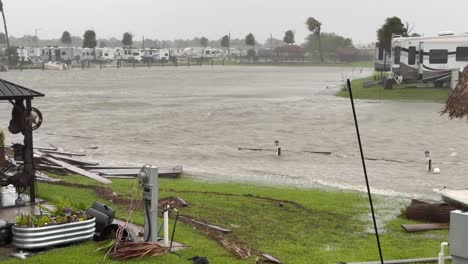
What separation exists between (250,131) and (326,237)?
20052 millimetres

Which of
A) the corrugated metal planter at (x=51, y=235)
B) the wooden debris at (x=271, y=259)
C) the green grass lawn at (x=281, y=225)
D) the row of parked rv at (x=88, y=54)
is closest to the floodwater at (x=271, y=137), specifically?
the green grass lawn at (x=281, y=225)

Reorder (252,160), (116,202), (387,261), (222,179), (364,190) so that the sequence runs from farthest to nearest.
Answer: (252,160) < (222,179) < (364,190) < (116,202) < (387,261)

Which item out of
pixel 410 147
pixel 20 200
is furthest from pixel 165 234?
pixel 410 147

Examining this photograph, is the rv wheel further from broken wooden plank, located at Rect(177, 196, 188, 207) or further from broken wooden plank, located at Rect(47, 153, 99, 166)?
broken wooden plank, located at Rect(177, 196, 188, 207)

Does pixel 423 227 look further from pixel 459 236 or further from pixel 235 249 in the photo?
pixel 459 236

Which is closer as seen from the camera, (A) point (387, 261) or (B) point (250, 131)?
(A) point (387, 261)

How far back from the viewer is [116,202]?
46.6ft

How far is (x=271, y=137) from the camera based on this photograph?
29641 mm

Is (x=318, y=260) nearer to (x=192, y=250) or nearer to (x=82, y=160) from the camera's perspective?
(x=192, y=250)

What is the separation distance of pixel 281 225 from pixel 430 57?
39299mm

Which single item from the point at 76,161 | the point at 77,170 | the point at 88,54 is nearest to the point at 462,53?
the point at 76,161

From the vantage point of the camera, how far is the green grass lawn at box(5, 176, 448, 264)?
Answer: 10.4 meters

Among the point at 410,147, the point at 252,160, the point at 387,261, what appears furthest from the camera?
the point at 410,147

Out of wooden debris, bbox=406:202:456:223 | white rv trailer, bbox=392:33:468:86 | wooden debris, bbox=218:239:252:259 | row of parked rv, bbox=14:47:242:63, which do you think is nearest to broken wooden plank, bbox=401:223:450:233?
wooden debris, bbox=406:202:456:223
